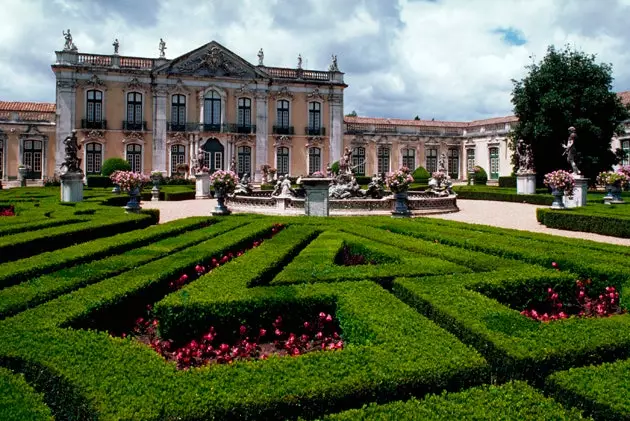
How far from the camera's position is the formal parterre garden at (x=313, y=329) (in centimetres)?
266

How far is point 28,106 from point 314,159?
18.5m

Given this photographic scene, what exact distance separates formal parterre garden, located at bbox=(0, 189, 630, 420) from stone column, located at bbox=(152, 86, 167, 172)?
1010 inches

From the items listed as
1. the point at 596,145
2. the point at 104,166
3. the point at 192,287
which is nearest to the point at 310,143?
the point at 104,166

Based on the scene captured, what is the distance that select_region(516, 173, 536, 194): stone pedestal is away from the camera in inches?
928

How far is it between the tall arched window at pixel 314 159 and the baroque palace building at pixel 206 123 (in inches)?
4.0

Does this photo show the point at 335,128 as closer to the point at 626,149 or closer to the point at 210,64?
the point at 210,64

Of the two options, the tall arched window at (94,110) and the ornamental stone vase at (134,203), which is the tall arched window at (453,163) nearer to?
the tall arched window at (94,110)

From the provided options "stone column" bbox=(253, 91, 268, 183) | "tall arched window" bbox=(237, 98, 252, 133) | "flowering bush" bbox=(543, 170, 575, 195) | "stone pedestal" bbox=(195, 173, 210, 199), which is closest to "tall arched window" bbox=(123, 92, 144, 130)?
"tall arched window" bbox=(237, 98, 252, 133)

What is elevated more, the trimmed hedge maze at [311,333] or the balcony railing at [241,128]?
the balcony railing at [241,128]

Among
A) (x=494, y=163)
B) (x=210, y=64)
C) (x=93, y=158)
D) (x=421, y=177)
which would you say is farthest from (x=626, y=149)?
(x=93, y=158)

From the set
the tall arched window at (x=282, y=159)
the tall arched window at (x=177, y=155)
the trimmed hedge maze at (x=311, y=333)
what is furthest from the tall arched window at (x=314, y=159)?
the trimmed hedge maze at (x=311, y=333)

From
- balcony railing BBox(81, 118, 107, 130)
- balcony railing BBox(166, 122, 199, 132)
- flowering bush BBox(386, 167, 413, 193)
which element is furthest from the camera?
balcony railing BBox(166, 122, 199, 132)

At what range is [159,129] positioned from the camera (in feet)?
106

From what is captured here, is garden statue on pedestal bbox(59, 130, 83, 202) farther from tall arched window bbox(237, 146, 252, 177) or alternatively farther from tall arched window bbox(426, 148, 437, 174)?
tall arched window bbox(426, 148, 437, 174)
